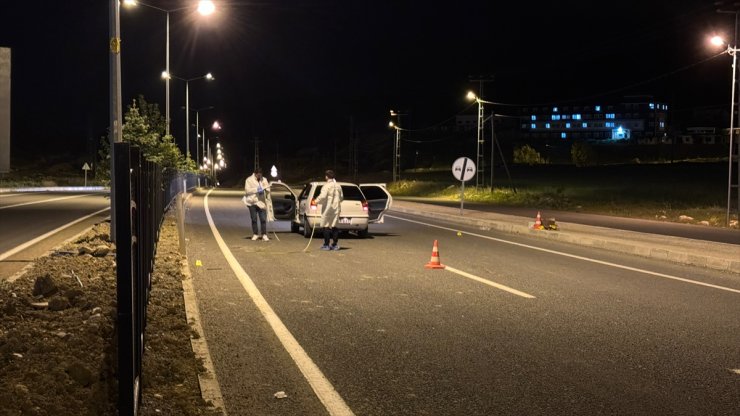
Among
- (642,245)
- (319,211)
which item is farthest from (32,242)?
(642,245)

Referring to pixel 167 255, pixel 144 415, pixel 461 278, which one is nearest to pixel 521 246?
pixel 461 278

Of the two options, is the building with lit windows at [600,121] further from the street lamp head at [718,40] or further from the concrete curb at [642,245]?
the concrete curb at [642,245]

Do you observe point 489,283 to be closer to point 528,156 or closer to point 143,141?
point 143,141

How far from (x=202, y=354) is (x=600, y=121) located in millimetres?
165873

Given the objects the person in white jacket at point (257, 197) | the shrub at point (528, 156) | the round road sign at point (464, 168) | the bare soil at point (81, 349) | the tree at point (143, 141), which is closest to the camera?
the bare soil at point (81, 349)

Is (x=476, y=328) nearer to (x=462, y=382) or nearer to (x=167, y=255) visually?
(x=462, y=382)

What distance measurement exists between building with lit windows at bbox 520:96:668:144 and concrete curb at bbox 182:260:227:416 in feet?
472

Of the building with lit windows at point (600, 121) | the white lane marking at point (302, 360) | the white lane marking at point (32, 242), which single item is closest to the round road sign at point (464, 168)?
the white lane marking at point (32, 242)

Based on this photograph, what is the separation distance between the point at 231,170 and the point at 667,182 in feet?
478

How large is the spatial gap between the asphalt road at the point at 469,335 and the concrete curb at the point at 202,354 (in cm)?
9

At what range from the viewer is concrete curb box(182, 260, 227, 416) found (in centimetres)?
488

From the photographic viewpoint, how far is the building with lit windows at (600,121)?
158m

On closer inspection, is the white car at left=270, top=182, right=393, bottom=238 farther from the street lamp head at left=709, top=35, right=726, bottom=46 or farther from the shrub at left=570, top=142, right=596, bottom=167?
the shrub at left=570, top=142, right=596, bottom=167

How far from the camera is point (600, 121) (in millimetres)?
161250
